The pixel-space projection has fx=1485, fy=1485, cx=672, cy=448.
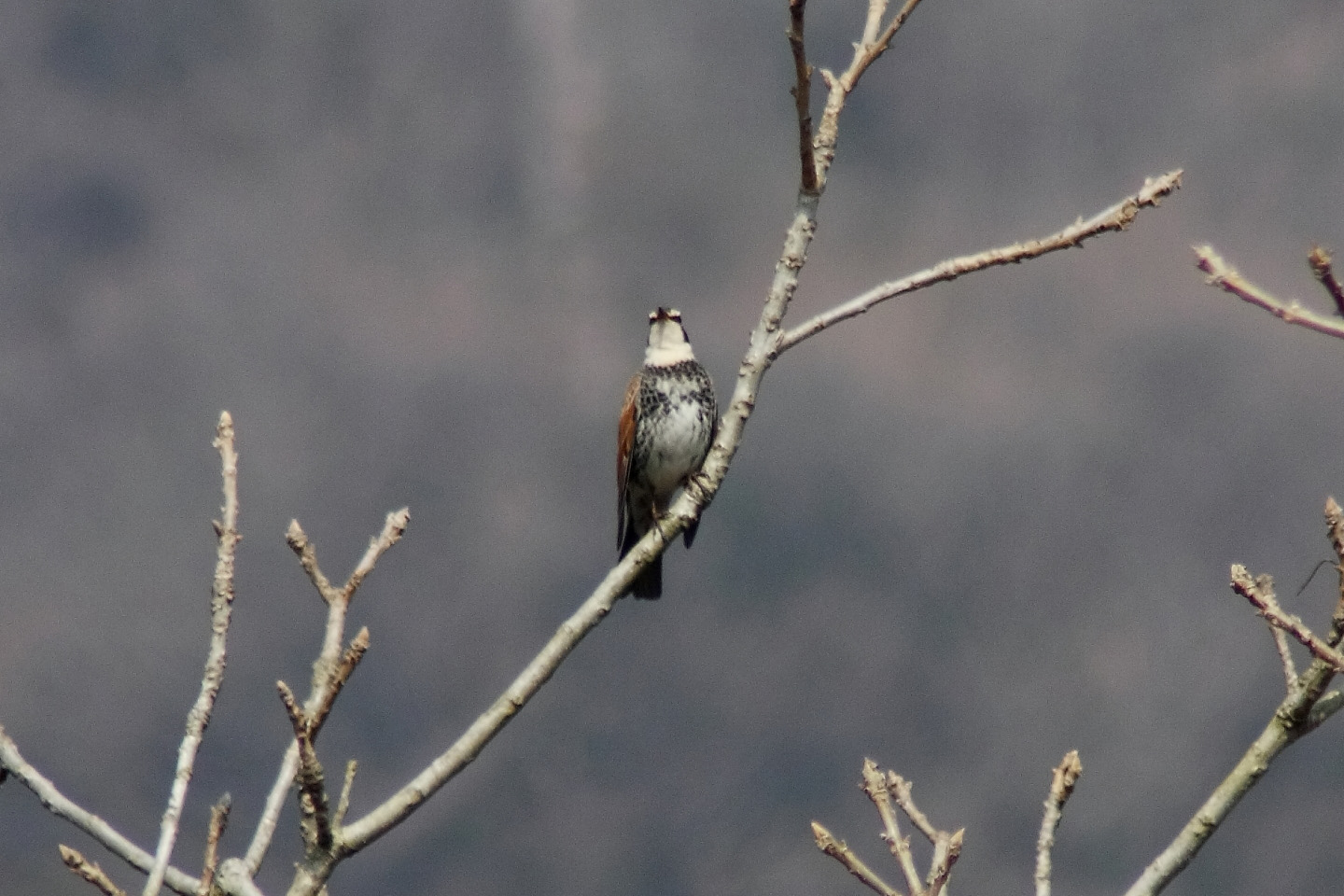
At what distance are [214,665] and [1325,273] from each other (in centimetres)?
301

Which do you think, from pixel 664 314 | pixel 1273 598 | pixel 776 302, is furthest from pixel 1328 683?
pixel 664 314

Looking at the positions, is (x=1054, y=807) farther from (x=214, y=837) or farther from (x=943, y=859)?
(x=214, y=837)

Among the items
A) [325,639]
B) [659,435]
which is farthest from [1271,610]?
[659,435]

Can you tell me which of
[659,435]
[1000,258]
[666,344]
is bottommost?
[1000,258]

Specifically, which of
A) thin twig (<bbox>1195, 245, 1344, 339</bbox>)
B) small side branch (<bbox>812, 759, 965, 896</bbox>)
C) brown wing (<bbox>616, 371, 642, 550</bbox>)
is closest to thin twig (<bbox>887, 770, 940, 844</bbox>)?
small side branch (<bbox>812, 759, 965, 896</bbox>)

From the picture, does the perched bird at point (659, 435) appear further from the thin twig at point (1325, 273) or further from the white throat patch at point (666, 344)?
the thin twig at point (1325, 273)

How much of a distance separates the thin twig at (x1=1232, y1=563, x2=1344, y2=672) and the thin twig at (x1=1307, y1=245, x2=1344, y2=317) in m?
1.53

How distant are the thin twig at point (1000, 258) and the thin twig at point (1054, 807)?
2.09m

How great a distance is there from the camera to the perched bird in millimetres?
11953

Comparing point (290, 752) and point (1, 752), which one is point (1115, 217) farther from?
point (1, 752)

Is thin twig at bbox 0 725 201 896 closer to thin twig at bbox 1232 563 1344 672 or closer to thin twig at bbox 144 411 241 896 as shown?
thin twig at bbox 144 411 241 896

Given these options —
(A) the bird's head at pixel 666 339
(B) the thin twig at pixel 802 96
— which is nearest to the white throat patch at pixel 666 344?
(A) the bird's head at pixel 666 339

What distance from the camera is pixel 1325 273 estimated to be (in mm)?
2822

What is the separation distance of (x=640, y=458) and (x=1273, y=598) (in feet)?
26.8
